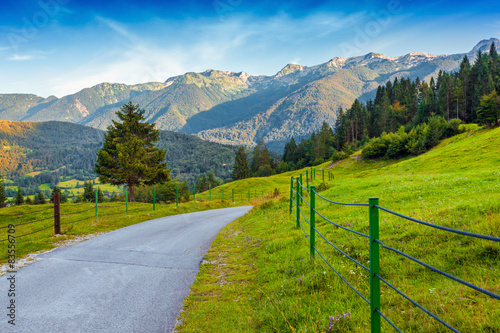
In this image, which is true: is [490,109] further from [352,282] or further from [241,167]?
[241,167]

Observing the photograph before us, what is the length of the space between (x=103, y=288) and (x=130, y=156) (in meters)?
33.1

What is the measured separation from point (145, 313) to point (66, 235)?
9919mm

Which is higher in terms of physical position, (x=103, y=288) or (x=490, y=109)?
(x=490, y=109)

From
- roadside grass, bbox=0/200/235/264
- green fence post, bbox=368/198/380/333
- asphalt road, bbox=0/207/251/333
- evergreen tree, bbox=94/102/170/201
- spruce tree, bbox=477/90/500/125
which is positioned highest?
spruce tree, bbox=477/90/500/125

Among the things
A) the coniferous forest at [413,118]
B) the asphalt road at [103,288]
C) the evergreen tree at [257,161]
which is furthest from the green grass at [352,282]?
the evergreen tree at [257,161]

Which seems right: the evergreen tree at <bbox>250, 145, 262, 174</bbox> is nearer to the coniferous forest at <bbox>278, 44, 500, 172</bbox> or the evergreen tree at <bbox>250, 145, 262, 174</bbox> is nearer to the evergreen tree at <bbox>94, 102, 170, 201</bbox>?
the coniferous forest at <bbox>278, 44, 500, 172</bbox>

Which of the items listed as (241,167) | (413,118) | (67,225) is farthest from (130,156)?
(413,118)

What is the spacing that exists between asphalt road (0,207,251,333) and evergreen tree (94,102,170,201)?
26.8 meters

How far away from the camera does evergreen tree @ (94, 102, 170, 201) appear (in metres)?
35.7

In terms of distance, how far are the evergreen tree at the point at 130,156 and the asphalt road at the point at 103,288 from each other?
26773 mm

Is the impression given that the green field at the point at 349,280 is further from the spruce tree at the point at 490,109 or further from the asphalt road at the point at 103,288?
the spruce tree at the point at 490,109

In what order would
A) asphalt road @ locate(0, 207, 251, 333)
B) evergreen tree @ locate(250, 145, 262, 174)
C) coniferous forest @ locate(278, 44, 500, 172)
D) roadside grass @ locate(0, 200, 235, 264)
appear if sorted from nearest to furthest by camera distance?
asphalt road @ locate(0, 207, 251, 333) < roadside grass @ locate(0, 200, 235, 264) < coniferous forest @ locate(278, 44, 500, 172) < evergreen tree @ locate(250, 145, 262, 174)

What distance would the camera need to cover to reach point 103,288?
6.12m

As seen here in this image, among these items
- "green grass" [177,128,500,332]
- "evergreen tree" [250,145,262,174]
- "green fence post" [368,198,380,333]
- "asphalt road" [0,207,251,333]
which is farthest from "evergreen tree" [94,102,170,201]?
"evergreen tree" [250,145,262,174]
